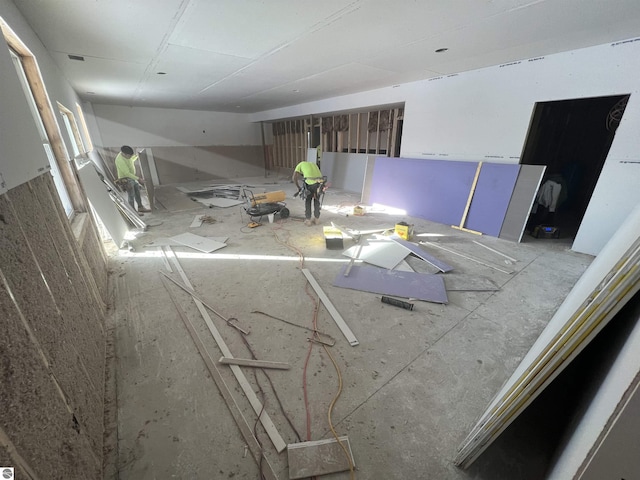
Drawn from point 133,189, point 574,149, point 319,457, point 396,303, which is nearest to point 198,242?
point 133,189

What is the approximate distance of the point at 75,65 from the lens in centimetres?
408

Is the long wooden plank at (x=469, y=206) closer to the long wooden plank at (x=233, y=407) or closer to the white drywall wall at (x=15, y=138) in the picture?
the long wooden plank at (x=233, y=407)

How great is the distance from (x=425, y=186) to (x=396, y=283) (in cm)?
319

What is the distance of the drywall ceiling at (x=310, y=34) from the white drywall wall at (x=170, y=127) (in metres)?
4.82

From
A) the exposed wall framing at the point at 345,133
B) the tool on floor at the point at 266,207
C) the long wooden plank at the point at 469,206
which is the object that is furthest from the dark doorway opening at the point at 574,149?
the tool on floor at the point at 266,207

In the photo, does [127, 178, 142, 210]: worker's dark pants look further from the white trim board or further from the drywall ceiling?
the white trim board

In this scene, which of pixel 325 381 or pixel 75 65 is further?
pixel 75 65

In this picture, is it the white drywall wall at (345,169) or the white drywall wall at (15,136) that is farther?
the white drywall wall at (345,169)

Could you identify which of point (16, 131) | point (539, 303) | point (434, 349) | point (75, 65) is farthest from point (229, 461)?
point (75, 65)

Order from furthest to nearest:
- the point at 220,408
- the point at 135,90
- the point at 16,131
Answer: the point at 135,90 → the point at 220,408 → the point at 16,131

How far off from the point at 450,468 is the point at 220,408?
1.31 meters

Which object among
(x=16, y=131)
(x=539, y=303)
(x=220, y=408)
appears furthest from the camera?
(x=539, y=303)

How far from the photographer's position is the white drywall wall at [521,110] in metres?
3.20

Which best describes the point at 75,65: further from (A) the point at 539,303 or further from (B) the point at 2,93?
(A) the point at 539,303
